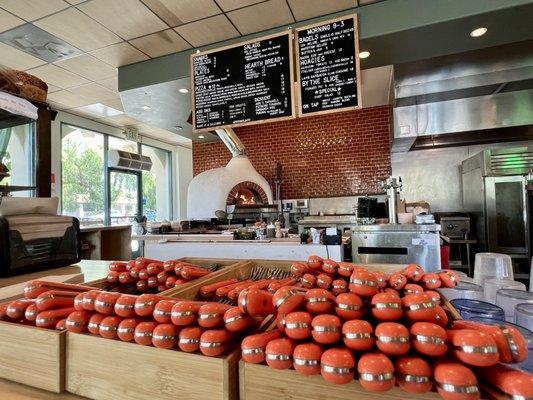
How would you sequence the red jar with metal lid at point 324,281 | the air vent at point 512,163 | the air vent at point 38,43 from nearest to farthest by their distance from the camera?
1. the red jar with metal lid at point 324,281
2. the air vent at point 38,43
3. the air vent at point 512,163

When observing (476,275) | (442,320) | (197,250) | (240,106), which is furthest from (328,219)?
(442,320)

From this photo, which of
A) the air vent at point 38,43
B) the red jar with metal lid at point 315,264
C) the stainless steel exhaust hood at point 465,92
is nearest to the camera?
Answer: the red jar with metal lid at point 315,264

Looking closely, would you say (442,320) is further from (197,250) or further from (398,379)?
(197,250)

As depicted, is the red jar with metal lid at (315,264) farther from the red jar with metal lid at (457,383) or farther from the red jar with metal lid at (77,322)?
the red jar with metal lid at (77,322)

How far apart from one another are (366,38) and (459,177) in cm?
349

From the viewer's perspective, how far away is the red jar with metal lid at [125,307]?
2.29 feet

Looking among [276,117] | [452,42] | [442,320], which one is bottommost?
[442,320]

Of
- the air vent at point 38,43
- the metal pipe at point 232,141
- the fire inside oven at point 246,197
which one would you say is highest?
the air vent at point 38,43

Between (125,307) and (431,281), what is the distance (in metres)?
0.82

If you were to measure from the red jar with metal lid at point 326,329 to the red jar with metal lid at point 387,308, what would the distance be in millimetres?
→ 77

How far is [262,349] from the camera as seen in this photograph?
572mm

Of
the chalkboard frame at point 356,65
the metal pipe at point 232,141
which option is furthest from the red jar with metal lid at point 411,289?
the metal pipe at point 232,141

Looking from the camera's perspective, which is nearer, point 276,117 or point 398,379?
point 398,379

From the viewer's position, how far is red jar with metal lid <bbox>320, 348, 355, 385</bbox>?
0.49 meters
